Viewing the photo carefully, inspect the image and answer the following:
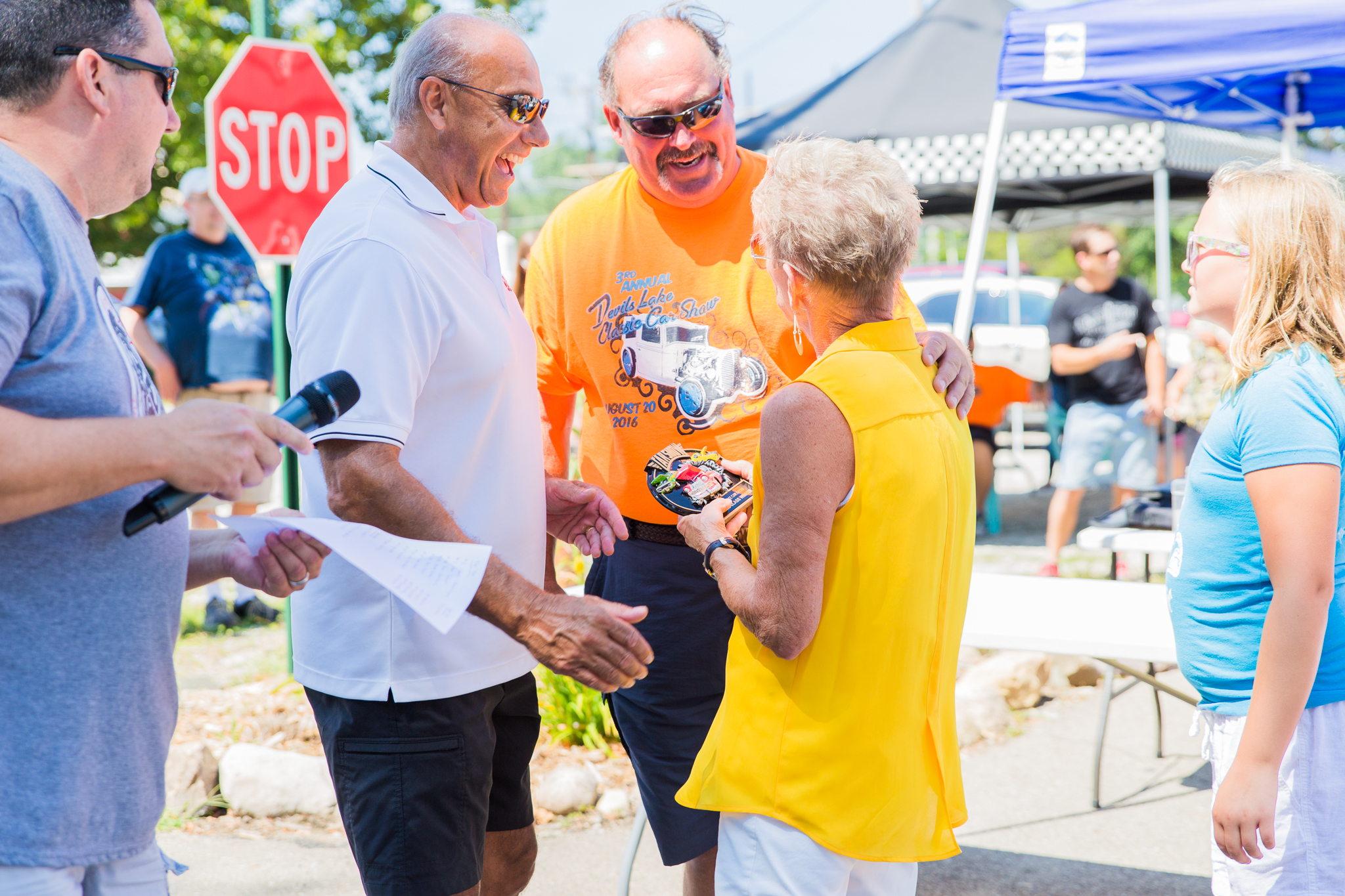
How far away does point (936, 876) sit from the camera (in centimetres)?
356

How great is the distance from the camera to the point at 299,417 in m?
1.46

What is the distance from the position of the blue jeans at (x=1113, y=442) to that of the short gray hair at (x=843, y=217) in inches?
235

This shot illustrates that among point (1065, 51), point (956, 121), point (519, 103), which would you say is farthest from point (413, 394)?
point (956, 121)

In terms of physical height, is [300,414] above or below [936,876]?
above

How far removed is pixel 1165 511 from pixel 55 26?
4384mm

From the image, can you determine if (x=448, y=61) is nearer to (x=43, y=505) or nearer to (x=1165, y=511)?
(x=43, y=505)

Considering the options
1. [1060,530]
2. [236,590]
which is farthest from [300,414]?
[1060,530]

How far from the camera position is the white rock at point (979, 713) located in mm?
4801

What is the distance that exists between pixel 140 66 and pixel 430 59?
685 mm

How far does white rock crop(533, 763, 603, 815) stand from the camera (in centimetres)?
404

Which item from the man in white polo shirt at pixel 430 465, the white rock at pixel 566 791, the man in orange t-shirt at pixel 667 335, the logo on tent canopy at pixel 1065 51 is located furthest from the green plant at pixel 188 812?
the logo on tent canopy at pixel 1065 51

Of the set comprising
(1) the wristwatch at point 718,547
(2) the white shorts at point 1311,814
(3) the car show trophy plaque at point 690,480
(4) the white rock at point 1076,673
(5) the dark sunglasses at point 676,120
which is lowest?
(4) the white rock at point 1076,673

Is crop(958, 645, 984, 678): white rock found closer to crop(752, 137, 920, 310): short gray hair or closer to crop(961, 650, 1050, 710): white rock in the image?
crop(961, 650, 1050, 710): white rock

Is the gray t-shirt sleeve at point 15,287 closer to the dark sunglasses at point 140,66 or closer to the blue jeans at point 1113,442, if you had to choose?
the dark sunglasses at point 140,66
